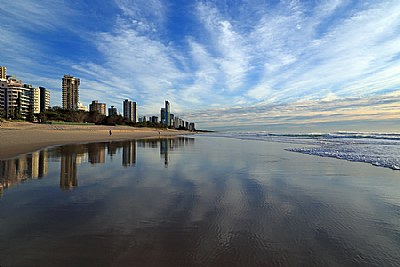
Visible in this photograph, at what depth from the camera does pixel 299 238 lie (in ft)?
9.57

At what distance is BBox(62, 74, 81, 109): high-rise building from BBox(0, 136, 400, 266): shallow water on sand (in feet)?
473

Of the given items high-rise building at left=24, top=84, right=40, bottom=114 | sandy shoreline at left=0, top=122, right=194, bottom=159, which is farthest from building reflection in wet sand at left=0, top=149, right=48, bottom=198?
high-rise building at left=24, top=84, right=40, bottom=114

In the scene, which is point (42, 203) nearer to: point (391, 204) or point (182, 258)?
point (182, 258)

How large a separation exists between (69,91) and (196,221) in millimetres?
151380

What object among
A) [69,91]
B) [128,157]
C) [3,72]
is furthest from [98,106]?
[128,157]

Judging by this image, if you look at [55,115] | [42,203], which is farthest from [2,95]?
[42,203]

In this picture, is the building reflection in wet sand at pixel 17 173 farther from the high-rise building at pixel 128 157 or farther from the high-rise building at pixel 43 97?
the high-rise building at pixel 43 97

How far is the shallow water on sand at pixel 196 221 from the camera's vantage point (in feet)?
8.16

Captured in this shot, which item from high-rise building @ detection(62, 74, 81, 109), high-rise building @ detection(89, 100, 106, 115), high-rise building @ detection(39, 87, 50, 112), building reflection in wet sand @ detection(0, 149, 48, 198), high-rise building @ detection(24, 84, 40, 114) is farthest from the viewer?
high-rise building @ detection(89, 100, 106, 115)

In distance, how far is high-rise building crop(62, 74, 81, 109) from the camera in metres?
129

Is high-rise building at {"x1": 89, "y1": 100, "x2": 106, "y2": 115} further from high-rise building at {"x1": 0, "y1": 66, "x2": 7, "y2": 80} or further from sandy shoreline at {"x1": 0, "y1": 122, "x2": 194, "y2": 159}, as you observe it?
sandy shoreline at {"x1": 0, "y1": 122, "x2": 194, "y2": 159}

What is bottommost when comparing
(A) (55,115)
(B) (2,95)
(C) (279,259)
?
(C) (279,259)

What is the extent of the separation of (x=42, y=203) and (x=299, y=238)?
4.40 meters

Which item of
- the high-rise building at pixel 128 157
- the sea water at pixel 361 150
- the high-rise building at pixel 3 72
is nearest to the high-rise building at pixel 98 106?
the high-rise building at pixel 3 72
